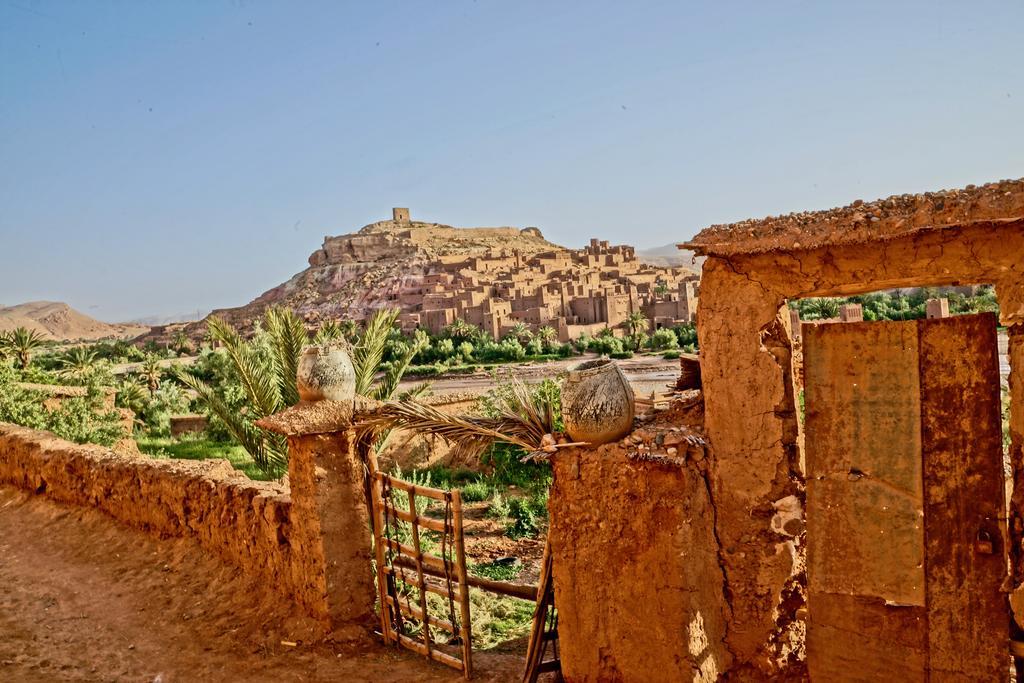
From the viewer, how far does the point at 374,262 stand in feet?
299

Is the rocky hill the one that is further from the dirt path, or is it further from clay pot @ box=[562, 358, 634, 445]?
clay pot @ box=[562, 358, 634, 445]

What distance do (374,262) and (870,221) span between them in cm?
8958

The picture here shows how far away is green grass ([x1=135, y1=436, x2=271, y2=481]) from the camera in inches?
724

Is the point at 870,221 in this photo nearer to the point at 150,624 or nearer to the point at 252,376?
the point at 150,624

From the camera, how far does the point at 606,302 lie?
161 feet

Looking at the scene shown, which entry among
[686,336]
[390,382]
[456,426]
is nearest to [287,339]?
[390,382]

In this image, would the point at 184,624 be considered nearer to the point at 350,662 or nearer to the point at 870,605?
the point at 350,662

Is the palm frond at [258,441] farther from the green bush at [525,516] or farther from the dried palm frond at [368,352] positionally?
the green bush at [525,516]

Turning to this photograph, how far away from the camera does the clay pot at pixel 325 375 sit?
5.50 meters

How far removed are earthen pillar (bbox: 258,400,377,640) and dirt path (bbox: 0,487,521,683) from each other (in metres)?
0.26

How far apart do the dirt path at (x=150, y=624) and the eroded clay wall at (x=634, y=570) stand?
3.18ft

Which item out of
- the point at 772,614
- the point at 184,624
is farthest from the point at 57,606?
the point at 772,614

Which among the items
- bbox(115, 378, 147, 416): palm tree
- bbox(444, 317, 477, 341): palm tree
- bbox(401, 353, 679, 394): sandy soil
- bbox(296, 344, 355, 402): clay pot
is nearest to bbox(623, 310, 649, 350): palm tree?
bbox(401, 353, 679, 394): sandy soil

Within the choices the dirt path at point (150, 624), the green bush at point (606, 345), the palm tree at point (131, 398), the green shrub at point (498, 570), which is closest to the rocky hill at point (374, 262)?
the green bush at point (606, 345)
